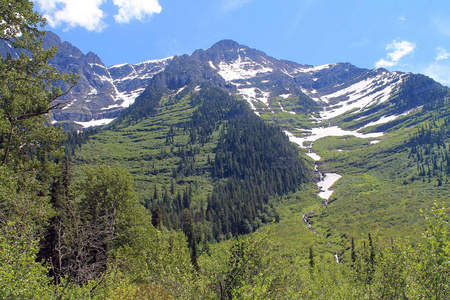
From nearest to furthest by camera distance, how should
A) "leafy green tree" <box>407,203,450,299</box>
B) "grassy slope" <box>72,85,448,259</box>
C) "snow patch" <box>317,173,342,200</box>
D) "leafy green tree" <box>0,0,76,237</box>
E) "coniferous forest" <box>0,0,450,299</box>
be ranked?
"coniferous forest" <box>0,0,450,299</box> < "leafy green tree" <box>407,203,450,299</box> < "leafy green tree" <box>0,0,76,237</box> < "grassy slope" <box>72,85,448,259</box> < "snow patch" <box>317,173,342,200</box>

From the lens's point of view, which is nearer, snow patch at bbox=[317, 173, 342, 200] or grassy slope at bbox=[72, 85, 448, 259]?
grassy slope at bbox=[72, 85, 448, 259]

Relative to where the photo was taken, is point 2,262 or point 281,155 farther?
point 281,155

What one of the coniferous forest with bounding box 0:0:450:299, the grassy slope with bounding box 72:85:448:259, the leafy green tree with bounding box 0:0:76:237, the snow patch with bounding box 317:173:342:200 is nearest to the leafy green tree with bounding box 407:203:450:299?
the coniferous forest with bounding box 0:0:450:299

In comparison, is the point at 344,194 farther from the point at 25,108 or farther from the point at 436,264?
the point at 25,108

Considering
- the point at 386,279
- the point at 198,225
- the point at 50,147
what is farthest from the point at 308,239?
the point at 50,147

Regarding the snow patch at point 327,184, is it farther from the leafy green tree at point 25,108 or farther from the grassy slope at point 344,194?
the leafy green tree at point 25,108

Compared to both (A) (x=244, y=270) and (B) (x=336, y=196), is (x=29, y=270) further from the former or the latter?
(B) (x=336, y=196)

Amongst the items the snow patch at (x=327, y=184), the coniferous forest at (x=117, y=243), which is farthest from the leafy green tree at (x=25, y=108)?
the snow patch at (x=327, y=184)

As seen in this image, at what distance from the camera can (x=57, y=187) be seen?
3262 centimetres

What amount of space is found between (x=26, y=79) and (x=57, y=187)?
940 inches

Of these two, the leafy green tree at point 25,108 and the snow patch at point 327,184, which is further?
the snow patch at point 327,184

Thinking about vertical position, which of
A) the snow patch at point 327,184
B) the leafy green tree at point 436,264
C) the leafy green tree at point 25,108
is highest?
the leafy green tree at point 25,108

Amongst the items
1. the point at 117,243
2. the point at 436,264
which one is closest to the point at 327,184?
the point at 117,243

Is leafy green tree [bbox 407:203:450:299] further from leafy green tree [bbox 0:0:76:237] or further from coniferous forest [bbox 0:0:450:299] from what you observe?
leafy green tree [bbox 0:0:76:237]
